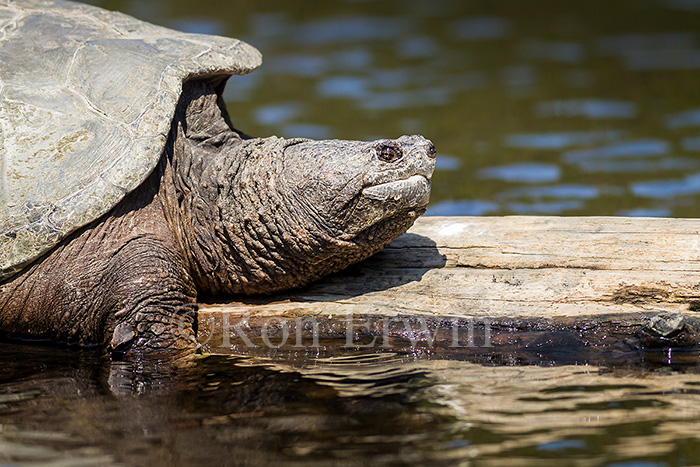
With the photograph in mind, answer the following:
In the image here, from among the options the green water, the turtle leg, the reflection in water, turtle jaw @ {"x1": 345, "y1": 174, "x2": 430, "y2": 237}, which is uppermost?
the green water

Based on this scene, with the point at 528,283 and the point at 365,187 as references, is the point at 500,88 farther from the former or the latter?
the point at 365,187

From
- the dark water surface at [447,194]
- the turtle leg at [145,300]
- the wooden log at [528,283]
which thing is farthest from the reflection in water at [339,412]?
the wooden log at [528,283]

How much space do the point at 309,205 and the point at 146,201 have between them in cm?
87

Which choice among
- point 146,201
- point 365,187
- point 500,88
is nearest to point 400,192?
point 365,187

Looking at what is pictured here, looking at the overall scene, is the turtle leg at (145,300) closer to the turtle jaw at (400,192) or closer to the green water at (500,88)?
the turtle jaw at (400,192)

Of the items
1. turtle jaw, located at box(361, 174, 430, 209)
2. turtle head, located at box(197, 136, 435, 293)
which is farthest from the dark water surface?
turtle jaw, located at box(361, 174, 430, 209)

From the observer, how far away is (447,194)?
25.6 ft

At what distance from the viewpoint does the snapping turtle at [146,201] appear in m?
4.04

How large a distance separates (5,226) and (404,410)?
2.15 metres

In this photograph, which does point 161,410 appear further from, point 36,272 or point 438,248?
point 438,248

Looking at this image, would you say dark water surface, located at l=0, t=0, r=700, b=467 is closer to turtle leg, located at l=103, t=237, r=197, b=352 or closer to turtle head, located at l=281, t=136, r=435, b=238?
turtle leg, located at l=103, t=237, r=197, b=352

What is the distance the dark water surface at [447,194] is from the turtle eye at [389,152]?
3.12 ft

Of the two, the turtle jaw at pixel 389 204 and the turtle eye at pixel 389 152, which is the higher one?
the turtle eye at pixel 389 152

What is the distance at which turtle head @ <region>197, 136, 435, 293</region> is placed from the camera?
3986 millimetres
